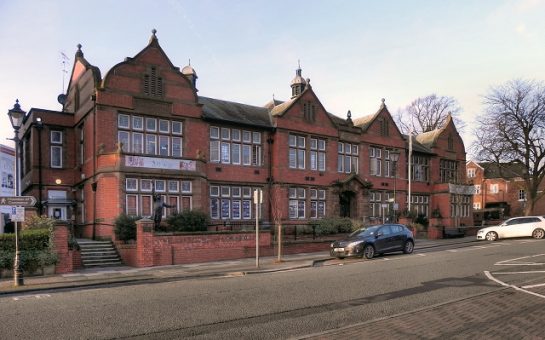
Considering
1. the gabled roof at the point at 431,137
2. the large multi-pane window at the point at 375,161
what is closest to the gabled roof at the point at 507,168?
→ the gabled roof at the point at 431,137

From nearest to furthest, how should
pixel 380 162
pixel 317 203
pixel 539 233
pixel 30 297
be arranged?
pixel 30 297 < pixel 539 233 < pixel 317 203 < pixel 380 162

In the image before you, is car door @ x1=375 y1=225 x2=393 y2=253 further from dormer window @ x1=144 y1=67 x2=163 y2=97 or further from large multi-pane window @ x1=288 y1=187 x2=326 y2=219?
dormer window @ x1=144 y1=67 x2=163 y2=97

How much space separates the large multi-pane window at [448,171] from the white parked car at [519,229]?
13095 millimetres

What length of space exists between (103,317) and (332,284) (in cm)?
603

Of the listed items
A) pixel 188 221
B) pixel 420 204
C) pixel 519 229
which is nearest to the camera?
pixel 188 221

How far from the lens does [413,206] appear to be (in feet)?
138

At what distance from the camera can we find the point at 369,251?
20859 mm

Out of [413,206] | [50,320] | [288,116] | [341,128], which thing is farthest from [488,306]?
[413,206]

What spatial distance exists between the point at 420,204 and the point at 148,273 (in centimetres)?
3091

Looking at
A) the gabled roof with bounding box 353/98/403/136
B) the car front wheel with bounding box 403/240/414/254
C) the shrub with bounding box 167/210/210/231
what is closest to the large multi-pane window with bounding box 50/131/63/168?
the shrub with bounding box 167/210/210/231

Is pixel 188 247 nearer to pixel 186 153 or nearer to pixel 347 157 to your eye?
pixel 186 153

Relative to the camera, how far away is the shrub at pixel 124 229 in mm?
22469

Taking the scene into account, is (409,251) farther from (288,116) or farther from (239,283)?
(288,116)

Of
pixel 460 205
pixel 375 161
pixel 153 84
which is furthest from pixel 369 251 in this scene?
pixel 460 205
